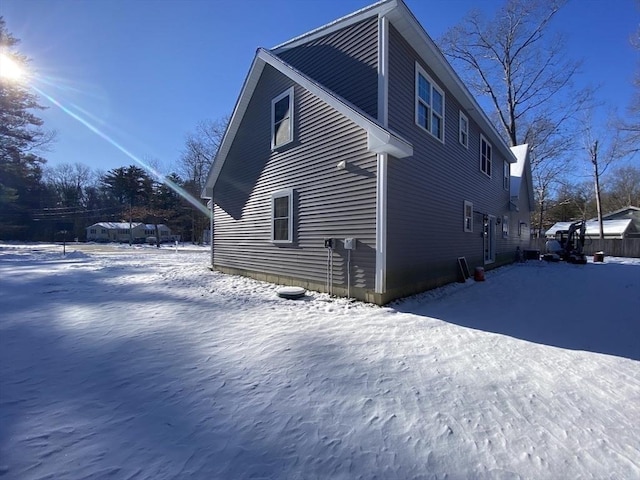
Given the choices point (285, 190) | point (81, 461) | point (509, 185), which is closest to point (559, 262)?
point (509, 185)

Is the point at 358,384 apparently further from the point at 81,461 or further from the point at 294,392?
the point at 81,461

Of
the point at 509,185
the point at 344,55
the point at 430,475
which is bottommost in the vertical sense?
the point at 430,475

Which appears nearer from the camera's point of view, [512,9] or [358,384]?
[358,384]

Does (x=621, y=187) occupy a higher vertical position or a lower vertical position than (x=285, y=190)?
higher

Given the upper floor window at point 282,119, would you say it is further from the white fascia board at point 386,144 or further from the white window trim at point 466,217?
the white window trim at point 466,217

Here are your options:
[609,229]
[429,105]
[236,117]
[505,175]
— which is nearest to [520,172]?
[505,175]

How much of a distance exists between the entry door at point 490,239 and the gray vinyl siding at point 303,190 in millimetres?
8896

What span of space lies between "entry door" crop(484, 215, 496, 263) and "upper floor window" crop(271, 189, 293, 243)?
29.9ft

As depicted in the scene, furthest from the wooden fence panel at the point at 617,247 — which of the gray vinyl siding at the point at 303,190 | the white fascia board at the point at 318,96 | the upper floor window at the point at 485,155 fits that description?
the white fascia board at the point at 318,96

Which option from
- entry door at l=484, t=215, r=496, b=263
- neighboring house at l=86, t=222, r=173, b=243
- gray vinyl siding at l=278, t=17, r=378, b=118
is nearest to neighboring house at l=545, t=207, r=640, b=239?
entry door at l=484, t=215, r=496, b=263

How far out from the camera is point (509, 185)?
55.9 feet

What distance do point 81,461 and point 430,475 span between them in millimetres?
2296

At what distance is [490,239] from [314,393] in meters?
13.6

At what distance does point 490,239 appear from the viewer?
14.0 metres
